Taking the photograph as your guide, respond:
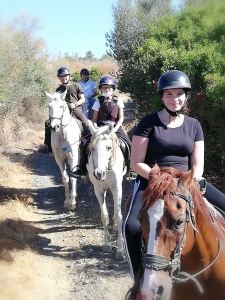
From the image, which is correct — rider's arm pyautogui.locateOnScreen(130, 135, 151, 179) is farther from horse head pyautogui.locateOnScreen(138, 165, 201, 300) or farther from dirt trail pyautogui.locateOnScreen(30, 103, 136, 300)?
dirt trail pyautogui.locateOnScreen(30, 103, 136, 300)

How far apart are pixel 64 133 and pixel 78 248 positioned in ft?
8.96

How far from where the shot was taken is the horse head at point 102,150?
5.59 metres

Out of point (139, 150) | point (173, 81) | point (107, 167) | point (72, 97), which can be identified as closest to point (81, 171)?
point (107, 167)

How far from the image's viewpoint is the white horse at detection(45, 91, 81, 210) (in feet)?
24.9

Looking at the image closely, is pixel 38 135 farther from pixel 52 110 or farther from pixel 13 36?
pixel 52 110

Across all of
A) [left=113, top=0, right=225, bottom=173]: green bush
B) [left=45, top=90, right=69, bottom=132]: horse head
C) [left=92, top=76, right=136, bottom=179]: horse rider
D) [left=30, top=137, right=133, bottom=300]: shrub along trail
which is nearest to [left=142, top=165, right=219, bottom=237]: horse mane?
[left=30, top=137, right=133, bottom=300]: shrub along trail

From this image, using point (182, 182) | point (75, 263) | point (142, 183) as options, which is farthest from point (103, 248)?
point (182, 182)

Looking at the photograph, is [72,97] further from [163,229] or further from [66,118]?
[163,229]

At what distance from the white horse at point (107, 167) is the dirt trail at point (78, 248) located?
381 mm

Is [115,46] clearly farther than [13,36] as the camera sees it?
No

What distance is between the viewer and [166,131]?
3145 mm

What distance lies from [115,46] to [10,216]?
10975mm

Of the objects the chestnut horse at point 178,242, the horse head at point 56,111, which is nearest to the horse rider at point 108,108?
the horse head at point 56,111

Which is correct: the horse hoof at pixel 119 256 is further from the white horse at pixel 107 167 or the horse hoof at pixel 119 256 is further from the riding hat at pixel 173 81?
the riding hat at pixel 173 81
